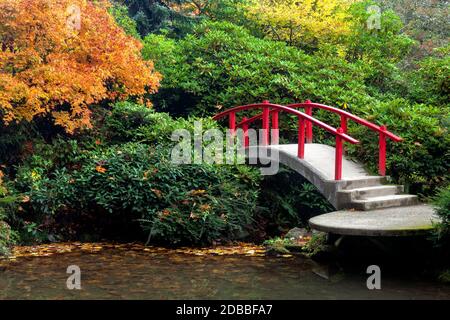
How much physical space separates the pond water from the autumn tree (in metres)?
2.99

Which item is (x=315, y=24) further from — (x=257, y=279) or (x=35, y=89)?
(x=257, y=279)

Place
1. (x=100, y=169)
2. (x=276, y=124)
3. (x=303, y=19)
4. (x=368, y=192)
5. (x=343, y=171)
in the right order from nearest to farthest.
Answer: (x=368, y=192) → (x=343, y=171) → (x=100, y=169) → (x=276, y=124) → (x=303, y=19)

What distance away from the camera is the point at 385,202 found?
30.9ft

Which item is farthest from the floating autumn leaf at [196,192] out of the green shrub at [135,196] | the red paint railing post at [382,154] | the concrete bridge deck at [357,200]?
the red paint railing post at [382,154]

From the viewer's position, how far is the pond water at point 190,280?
6930mm

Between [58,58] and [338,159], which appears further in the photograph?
[58,58]

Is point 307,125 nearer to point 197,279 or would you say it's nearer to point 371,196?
point 371,196

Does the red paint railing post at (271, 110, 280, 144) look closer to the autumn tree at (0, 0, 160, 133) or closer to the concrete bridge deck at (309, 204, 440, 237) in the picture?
the autumn tree at (0, 0, 160, 133)

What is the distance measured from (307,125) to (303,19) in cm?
412

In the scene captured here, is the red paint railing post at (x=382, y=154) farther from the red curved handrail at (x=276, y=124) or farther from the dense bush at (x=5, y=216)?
the dense bush at (x=5, y=216)

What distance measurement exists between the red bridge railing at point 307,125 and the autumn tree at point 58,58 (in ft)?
7.66

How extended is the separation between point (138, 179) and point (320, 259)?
3475mm

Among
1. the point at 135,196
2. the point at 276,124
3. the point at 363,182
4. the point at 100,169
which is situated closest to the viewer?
the point at 363,182

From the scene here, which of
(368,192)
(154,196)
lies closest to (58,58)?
(154,196)
